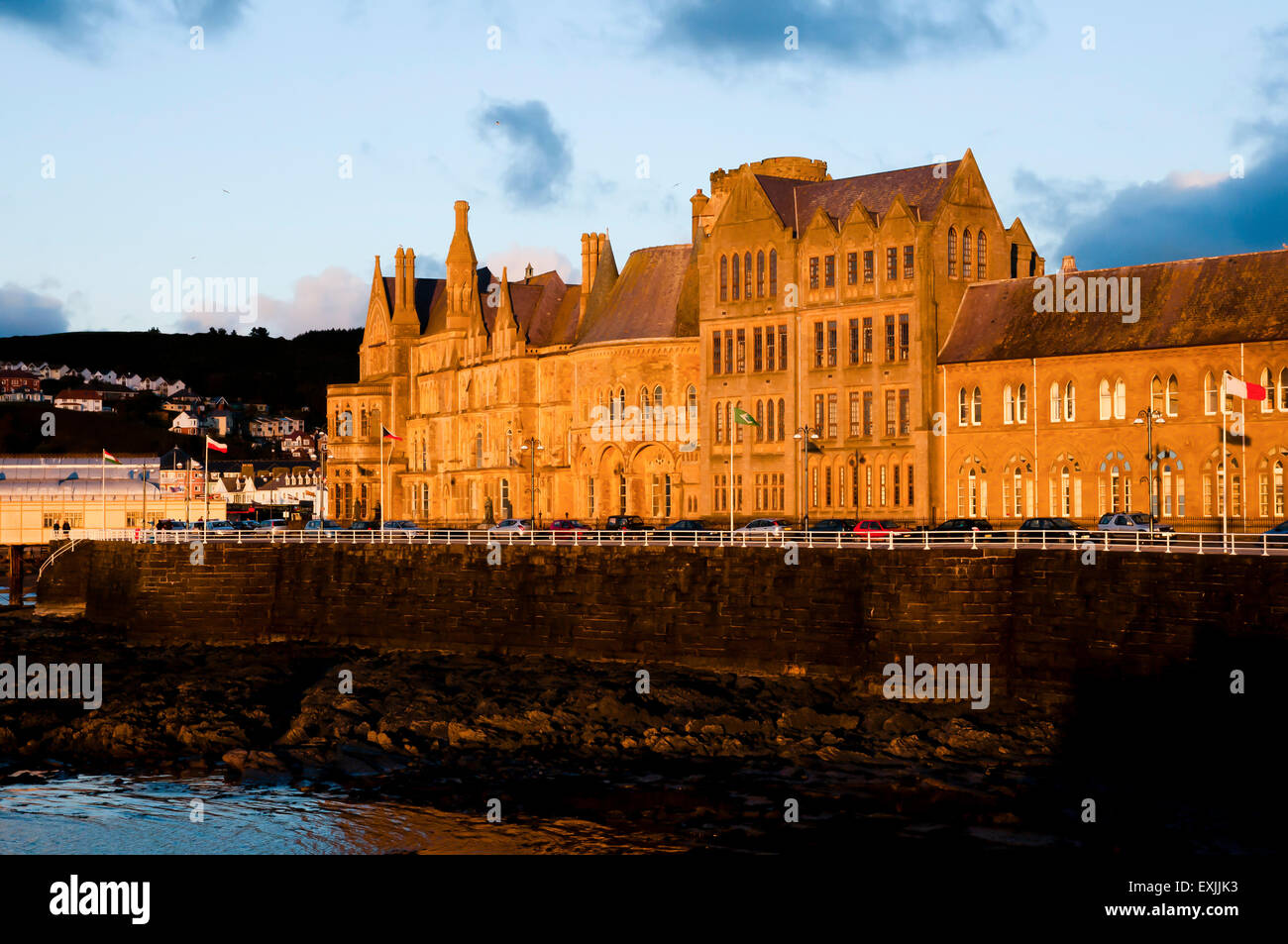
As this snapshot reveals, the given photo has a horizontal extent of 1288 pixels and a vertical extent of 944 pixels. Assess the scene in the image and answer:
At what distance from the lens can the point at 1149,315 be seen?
7750 cm

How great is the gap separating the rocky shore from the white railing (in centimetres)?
539

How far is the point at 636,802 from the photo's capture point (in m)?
36.5

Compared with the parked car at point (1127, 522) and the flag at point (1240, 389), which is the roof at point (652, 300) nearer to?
the parked car at point (1127, 522)

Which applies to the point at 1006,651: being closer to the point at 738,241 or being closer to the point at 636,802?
the point at 636,802

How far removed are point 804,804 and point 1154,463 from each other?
4568 cm

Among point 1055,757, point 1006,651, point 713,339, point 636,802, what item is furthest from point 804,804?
point 713,339

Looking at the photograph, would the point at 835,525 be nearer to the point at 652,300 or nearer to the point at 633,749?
the point at 633,749

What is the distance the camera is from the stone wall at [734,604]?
42094 millimetres

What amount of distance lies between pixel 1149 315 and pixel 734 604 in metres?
33.9

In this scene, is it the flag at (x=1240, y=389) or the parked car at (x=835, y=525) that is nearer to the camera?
the flag at (x=1240, y=389)

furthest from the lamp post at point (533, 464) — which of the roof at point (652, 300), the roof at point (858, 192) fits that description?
the roof at point (858, 192)

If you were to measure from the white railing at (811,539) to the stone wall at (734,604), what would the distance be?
859 mm

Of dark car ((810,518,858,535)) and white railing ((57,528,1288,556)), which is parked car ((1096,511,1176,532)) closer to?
white railing ((57,528,1288,556))

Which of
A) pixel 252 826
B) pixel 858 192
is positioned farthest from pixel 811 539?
pixel 858 192
